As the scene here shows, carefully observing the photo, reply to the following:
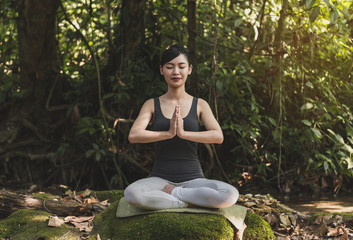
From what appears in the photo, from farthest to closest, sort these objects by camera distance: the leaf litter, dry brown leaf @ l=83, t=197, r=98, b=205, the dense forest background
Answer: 1. the dense forest background
2. dry brown leaf @ l=83, t=197, r=98, b=205
3. the leaf litter

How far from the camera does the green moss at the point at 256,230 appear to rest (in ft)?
11.2

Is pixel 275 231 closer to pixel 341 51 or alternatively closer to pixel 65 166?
pixel 341 51

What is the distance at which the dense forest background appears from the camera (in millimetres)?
5680

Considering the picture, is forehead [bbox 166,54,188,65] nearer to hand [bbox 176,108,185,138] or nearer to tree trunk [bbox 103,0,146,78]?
hand [bbox 176,108,185,138]

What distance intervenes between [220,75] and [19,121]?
2977 mm

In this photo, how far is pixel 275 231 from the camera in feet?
13.0

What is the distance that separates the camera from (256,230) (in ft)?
11.3

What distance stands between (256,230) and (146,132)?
110 centimetres

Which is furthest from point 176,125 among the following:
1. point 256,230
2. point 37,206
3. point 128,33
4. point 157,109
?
point 128,33

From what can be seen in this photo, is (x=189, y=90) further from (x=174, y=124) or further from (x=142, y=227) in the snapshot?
(x=142, y=227)

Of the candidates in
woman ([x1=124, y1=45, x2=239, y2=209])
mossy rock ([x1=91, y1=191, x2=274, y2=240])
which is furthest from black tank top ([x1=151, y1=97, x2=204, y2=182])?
mossy rock ([x1=91, y1=191, x2=274, y2=240])

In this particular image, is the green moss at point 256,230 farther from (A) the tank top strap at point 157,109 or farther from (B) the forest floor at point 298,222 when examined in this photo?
(A) the tank top strap at point 157,109

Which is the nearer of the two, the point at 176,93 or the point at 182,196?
the point at 182,196

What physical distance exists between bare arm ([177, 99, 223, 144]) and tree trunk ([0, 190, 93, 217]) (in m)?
1.23
